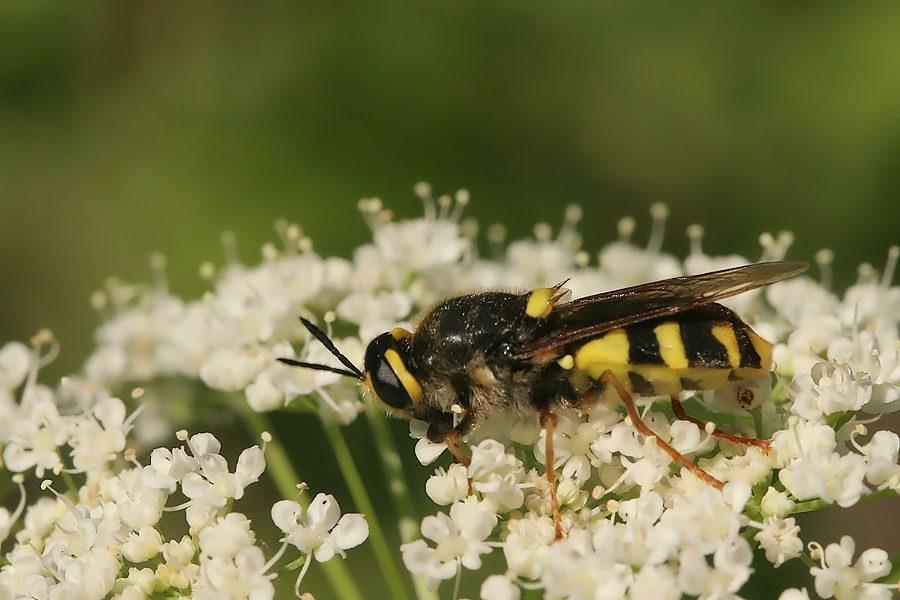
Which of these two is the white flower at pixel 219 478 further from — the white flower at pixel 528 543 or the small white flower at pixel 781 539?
the small white flower at pixel 781 539

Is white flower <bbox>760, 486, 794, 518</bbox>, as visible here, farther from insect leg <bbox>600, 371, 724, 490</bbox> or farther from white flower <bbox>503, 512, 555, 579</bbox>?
white flower <bbox>503, 512, 555, 579</bbox>

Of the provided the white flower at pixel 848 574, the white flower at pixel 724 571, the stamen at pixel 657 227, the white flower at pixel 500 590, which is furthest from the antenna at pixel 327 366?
the stamen at pixel 657 227

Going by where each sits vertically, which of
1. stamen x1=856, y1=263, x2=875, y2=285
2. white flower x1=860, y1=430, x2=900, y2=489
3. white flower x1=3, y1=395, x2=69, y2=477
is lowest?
white flower x1=860, y1=430, x2=900, y2=489

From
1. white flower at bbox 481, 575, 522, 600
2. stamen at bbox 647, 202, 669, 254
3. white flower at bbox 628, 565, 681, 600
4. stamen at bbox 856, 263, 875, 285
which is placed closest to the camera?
white flower at bbox 628, 565, 681, 600

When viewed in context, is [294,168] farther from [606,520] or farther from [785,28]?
[606,520]

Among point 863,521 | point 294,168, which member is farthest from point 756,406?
point 294,168

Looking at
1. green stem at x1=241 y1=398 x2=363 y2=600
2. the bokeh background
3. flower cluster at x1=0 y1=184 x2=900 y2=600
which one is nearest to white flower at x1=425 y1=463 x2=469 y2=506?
flower cluster at x1=0 y1=184 x2=900 y2=600

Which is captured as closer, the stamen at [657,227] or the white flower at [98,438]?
the white flower at [98,438]

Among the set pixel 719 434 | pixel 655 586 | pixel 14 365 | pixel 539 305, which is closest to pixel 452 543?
pixel 655 586
